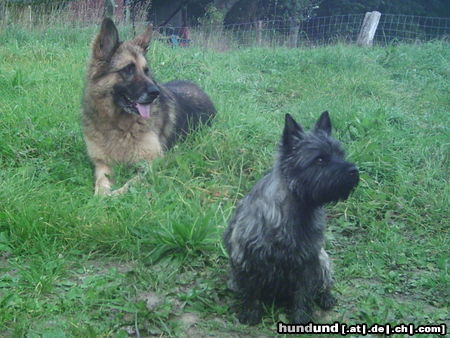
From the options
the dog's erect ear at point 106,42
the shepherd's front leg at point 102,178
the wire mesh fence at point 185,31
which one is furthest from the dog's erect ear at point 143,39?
the wire mesh fence at point 185,31

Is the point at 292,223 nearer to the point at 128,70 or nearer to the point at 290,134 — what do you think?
the point at 290,134

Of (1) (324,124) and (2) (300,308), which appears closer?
(2) (300,308)

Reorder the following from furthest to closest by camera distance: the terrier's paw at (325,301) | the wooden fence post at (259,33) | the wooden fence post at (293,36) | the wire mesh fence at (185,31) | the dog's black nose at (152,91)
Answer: the wooden fence post at (293,36) → the wooden fence post at (259,33) → the wire mesh fence at (185,31) → the dog's black nose at (152,91) → the terrier's paw at (325,301)

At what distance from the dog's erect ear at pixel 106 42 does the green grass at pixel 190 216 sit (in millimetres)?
1058

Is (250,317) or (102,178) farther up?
(250,317)

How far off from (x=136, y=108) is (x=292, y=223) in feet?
10.2

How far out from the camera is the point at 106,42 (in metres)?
A: 5.93

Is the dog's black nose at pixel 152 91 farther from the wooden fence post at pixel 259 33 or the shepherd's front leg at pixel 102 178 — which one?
the wooden fence post at pixel 259 33

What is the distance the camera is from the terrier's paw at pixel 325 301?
371 centimetres

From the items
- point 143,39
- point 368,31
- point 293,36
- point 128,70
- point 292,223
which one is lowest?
point 293,36

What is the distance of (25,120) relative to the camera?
258 inches

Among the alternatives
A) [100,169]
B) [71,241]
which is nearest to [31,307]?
[71,241]

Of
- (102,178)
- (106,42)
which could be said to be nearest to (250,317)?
(102,178)

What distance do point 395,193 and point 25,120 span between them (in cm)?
414
